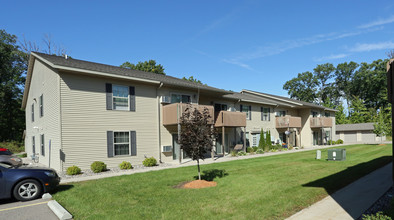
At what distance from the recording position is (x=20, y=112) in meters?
40.7

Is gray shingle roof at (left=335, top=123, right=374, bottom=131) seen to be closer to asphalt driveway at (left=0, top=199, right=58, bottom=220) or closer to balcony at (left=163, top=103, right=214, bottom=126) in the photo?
balcony at (left=163, top=103, right=214, bottom=126)

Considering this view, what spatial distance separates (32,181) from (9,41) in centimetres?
4161

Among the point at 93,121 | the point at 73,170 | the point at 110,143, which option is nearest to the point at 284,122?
the point at 110,143

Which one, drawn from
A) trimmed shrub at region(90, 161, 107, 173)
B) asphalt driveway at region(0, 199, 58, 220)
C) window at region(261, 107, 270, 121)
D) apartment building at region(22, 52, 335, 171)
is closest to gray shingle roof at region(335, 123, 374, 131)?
window at region(261, 107, 270, 121)

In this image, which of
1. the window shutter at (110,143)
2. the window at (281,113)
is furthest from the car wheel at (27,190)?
the window at (281,113)

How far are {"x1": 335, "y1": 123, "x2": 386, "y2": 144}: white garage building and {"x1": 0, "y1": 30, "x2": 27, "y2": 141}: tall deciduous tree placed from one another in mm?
55440

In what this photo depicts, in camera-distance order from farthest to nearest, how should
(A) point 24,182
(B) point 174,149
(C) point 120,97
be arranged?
(B) point 174,149
(C) point 120,97
(A) point 24,182

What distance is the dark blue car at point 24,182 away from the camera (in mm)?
7684

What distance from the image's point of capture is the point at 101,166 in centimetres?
1338

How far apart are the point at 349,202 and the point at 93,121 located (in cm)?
1262

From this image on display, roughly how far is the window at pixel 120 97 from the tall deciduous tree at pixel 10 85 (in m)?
30.7

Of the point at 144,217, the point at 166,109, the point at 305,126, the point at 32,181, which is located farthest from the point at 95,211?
the point at 305,126

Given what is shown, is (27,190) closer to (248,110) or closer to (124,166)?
(124,166)

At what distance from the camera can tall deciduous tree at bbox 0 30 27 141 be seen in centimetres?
3741
